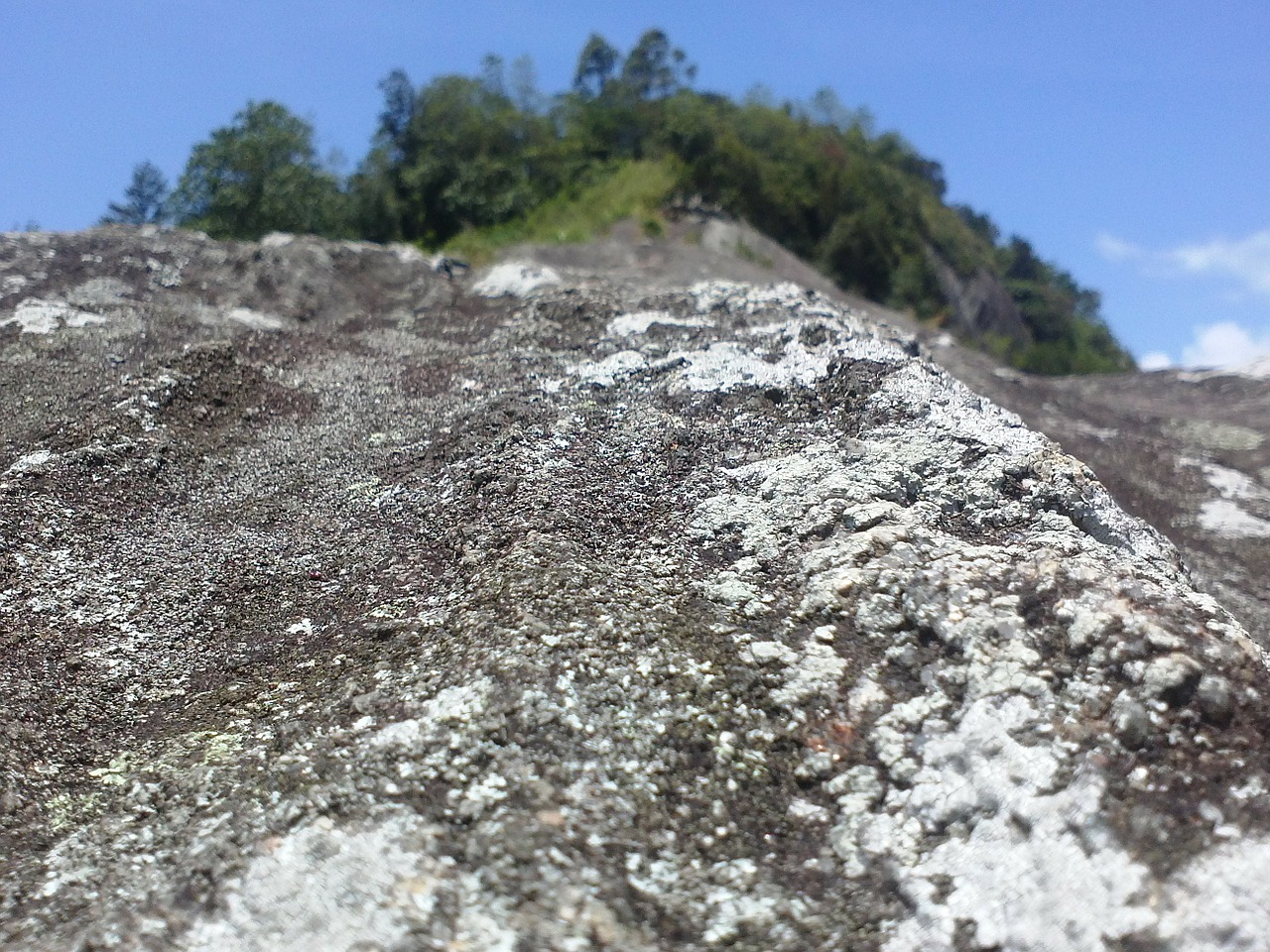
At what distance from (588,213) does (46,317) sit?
65.0 ft

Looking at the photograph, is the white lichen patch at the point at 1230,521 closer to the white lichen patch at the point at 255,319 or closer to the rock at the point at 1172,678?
the rock at the point at 1172,678

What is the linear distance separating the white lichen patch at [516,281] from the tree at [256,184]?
16.1m

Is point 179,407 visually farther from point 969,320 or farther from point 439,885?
point 969,320

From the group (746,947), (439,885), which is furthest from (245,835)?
(746,947)

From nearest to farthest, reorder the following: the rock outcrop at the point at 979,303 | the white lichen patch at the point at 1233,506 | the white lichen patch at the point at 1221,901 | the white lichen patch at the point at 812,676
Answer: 1. the white lichen patch at the point at 1221,901
2. the white lichen patch at the point at 812,676
3. the white lichen patch at the point at 1233,506
4. the rock outcrop at the point at 979,303

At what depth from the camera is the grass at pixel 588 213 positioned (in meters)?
28.3

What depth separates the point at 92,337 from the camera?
41.0ft

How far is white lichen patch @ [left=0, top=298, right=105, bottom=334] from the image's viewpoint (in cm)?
1280

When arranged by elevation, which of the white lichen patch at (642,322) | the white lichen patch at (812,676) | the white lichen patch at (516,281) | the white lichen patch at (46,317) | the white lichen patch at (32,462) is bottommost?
the white lichen patch at (812,676)

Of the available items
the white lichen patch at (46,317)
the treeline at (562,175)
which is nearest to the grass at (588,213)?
the treeline at (562,175)

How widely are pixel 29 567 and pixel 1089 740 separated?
7783 millimetres

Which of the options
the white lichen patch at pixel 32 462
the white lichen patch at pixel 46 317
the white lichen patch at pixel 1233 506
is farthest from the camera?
the white lichen patch at pixel 1233 506

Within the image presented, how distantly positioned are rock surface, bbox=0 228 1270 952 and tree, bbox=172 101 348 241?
21823mm

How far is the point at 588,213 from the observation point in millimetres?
30719
